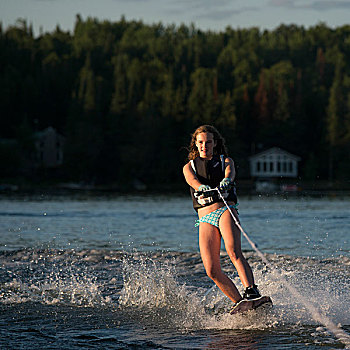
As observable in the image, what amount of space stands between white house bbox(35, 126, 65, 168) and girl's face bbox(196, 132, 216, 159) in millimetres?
111332

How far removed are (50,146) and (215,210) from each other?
379 feet

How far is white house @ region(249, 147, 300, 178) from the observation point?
115m

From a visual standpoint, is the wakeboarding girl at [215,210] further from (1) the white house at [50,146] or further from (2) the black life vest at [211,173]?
(1) the white house at [50,146]

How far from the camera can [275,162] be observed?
115m

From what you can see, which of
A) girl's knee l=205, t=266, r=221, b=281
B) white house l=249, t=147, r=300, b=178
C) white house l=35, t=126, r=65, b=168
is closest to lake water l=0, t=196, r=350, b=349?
girl's knee l=205, t=266, r=221, b=281

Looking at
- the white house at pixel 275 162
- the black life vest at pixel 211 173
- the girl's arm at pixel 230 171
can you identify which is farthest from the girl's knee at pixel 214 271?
the white house at pixel 275 162

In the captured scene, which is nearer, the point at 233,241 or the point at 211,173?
the point at 233,241

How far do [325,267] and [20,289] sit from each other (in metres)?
4.70

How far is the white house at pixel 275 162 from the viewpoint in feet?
377

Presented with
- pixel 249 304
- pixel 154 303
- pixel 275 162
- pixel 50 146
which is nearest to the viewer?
pixel 249 304

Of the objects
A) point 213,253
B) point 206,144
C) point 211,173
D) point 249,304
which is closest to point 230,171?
point 211,173

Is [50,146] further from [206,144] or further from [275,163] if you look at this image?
[206,144]

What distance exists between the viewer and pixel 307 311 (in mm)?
7711

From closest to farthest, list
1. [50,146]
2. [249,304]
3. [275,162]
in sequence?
[249,304] → [275,162] → [50,146]
